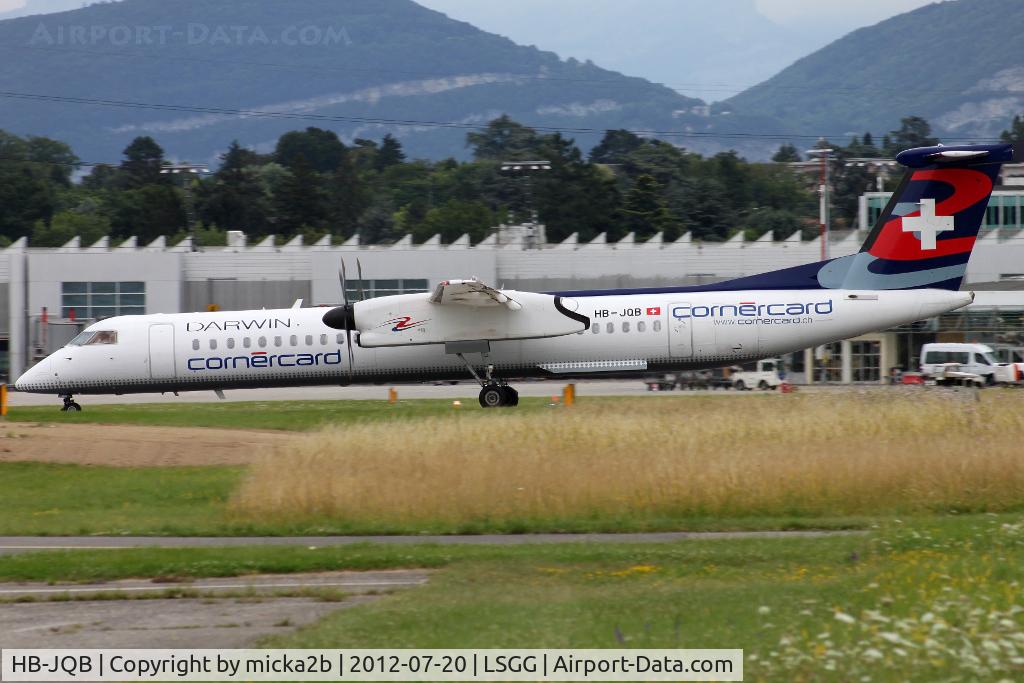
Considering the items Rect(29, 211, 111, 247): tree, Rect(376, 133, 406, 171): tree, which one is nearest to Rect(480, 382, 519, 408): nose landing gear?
Rect(29, 211, 111, 247): tree

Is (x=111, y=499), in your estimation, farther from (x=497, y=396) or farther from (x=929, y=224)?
(x=929, y=224)

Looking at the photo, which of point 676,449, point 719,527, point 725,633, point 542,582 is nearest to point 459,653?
point 725,633

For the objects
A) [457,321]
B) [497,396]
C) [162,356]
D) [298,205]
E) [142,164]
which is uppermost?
[142,164]

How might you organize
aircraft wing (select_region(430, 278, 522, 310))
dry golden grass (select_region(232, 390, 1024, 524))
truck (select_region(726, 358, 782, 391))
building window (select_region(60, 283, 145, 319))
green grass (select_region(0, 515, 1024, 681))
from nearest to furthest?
green grass (select_region(0, 515, 1024, 681))
dry golden grass (select_region(232, 390, 1024, 524))
aircraft wing (select_region(430, 278, 522, 310))
truck (select_region(726, 358, 782, 391))
building window (select_region(60, 283, 145, 319))

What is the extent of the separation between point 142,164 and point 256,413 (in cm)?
13104

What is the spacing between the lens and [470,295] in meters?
29.8

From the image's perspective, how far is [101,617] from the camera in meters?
10.9

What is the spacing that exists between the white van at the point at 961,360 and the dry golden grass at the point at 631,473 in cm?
2440

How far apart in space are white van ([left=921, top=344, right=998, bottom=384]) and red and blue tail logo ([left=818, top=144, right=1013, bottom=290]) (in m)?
15.1

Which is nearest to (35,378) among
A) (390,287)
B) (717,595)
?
(717,595)

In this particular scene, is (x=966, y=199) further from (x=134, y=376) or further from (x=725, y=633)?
(x=725, y=633)

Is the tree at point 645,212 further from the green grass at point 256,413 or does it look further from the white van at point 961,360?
the green grass at point 256,413

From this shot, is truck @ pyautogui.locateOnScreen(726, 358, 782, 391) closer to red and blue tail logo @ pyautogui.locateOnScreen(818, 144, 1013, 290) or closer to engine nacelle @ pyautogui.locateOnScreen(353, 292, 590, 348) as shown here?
red and blue tail logo @ pyautogui.locateOnScreen(818, 144, 1013, 290)

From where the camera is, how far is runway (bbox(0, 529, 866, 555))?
1516 centimetres
